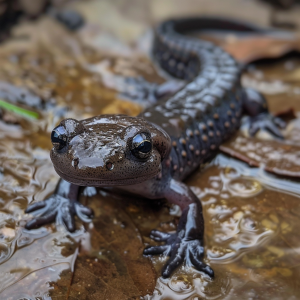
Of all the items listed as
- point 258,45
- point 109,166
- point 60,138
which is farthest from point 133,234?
point 258,45

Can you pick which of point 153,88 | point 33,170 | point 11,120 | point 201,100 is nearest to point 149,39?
point 153,88

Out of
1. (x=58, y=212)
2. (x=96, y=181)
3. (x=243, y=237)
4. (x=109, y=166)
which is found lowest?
(x=58, y=212)

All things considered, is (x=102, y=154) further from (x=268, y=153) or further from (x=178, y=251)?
(x=268, y=153)

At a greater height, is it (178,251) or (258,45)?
(258,45)

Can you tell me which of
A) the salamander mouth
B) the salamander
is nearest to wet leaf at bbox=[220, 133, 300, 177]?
the salamander

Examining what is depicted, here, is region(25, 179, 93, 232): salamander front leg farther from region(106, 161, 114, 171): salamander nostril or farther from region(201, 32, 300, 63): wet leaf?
region(201, 32, 300, 63): wet leaf

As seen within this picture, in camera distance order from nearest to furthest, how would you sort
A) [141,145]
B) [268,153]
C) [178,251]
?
1. [141,145]
2. [178,251]
3. [268,153]

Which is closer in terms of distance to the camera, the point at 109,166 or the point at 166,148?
the point at 109,166
